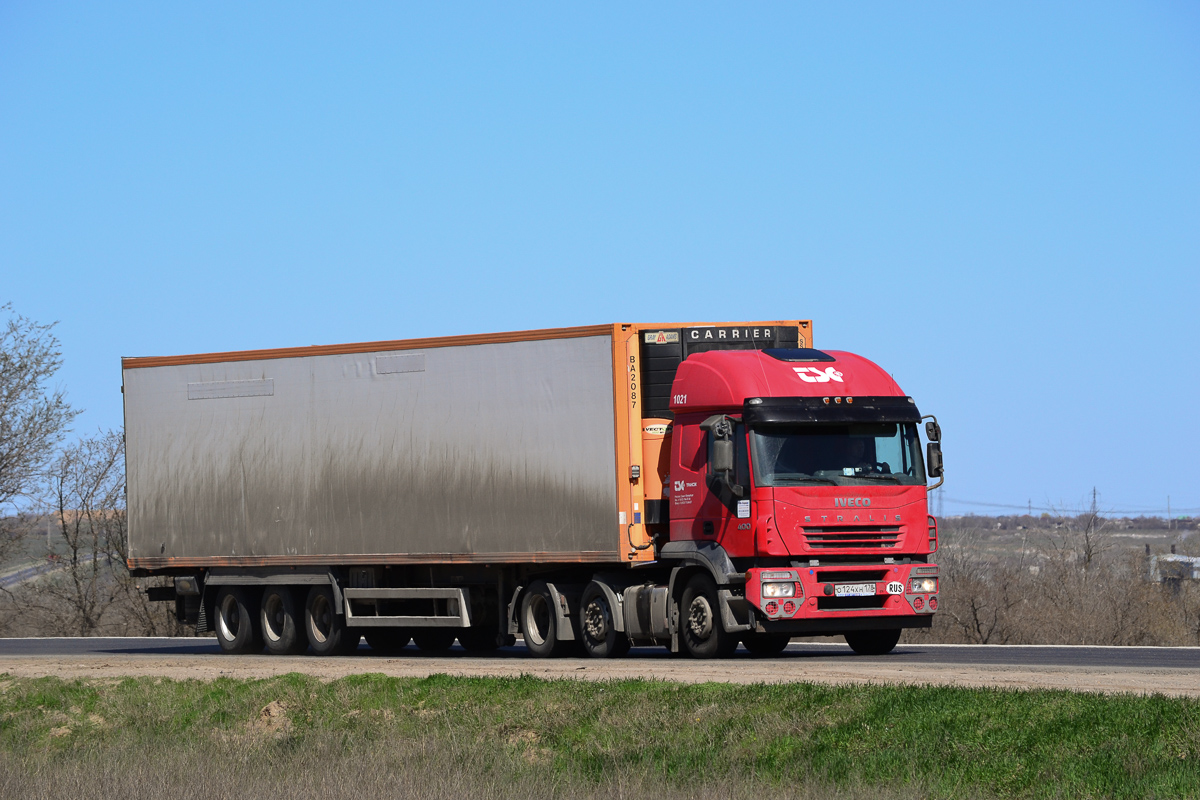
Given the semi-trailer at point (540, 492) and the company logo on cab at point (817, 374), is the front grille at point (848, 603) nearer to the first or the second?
the semi-trailer at point (540, 492)

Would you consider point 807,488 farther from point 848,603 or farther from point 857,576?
point 848,603

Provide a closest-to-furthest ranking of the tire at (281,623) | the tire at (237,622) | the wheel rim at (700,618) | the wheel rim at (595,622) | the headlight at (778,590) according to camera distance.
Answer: the headlight at (778,590) < the wheel rim at (700,618) < the wheel rim at (595,622) < the tire at (281,623) < the tire at (237,622)

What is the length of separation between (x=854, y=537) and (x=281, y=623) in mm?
9603

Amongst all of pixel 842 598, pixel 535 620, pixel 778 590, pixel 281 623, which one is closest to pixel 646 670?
pixel 778 590

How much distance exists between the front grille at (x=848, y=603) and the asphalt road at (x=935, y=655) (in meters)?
0.63

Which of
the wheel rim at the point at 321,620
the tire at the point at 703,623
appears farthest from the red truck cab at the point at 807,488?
the wheel rim at the point at 321,620

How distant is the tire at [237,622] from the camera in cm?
2553

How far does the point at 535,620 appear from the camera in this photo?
74.2 ft

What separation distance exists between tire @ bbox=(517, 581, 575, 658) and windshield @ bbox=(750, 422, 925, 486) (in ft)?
12.5

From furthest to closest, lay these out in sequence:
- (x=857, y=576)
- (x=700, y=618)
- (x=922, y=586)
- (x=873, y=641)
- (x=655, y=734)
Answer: (x=873, y=641), (x=700, y=618), (x=922, y=586), (x=857, y=576), (x=655, y=734)

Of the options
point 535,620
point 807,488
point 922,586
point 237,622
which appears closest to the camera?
point 807,488

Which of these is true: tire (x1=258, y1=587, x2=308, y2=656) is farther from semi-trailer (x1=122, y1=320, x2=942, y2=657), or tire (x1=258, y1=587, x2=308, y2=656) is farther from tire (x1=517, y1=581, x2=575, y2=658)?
tire (x1=517, y1=581, x2=575, y2=658)

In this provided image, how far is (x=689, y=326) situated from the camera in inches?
849

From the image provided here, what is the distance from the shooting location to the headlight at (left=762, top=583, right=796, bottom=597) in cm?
1980
